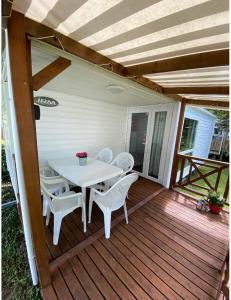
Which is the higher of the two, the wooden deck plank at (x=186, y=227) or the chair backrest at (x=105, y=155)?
the chair backrest at (x=105, y=155)

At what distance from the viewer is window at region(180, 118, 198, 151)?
510cm

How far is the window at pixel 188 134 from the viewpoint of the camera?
16.7 feet

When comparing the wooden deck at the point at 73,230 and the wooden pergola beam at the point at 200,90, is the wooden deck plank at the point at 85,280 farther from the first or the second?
the wooden pergola beam at the point at 200,90

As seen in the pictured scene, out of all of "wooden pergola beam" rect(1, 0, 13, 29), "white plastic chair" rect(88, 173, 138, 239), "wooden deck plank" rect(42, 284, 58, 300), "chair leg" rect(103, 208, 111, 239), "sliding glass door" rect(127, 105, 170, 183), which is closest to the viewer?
"wooden pergola beam" rect(1, 0, 13, 29)

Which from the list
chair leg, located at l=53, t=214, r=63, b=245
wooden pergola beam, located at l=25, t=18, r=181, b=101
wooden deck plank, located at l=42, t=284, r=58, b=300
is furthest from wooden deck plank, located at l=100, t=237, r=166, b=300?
wooden pergola beam, located at l=25, t=18, r=181, b=101

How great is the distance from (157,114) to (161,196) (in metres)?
2.20

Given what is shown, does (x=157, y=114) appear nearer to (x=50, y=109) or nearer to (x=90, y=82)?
(x=90, y=82)

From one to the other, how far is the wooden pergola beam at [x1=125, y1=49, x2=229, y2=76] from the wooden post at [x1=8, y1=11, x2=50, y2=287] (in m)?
1.30

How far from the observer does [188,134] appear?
5449 mm

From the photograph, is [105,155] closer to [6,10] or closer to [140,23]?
[140,23]

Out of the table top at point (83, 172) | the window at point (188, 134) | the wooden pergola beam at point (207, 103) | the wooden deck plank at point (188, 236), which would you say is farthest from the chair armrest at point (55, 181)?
the window at point (188, 134)

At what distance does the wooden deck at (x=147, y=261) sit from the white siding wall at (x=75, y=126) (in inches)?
63.5

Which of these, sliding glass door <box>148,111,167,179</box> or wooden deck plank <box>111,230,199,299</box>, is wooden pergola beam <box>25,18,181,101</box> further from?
wooden deck plank <box>111,230,199,299</box>

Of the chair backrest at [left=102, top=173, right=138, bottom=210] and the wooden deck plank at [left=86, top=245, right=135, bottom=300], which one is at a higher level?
the chair backrest at [left=102, top=173, right=138, bottom=210]
